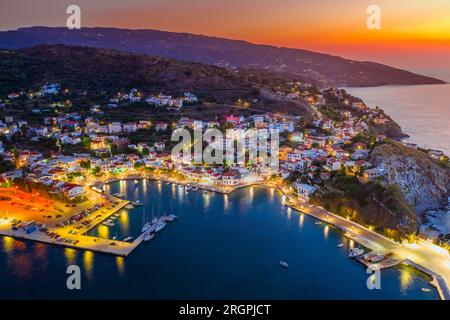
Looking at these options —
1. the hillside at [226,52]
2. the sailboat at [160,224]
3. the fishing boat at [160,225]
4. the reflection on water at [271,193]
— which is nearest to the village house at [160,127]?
the reflection on water at [271,193]

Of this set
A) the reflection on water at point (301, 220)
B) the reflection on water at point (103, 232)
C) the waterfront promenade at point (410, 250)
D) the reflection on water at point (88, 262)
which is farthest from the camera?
the reflection on water at point (301, 220)

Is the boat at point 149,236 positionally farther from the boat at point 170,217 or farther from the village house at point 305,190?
the village house at point 305,190

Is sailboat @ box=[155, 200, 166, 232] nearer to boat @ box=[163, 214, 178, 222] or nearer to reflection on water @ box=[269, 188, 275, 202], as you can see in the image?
boat @ box=[163, 214, 178, 222]

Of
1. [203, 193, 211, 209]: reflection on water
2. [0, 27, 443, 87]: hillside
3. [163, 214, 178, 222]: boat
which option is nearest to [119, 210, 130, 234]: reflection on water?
[163, 214, 178, 222]: boat

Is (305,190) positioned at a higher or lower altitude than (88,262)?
higher

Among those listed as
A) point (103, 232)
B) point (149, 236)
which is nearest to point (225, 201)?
point (149, 236)

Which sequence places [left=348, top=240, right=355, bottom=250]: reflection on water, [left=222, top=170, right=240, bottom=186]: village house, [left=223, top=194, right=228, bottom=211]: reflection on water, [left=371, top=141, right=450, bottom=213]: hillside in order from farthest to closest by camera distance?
[left=222, top=170, right=240, bottom=186]: village house, [left=371, top=141, right=450, bottom=213]: hillside, [left=223, top=194, right=228, bottom=211]: reflection on water, [left=348, top=240, right=355, bottom=250]: reflection on water

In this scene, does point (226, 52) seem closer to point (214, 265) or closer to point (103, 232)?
point (103, 232)
